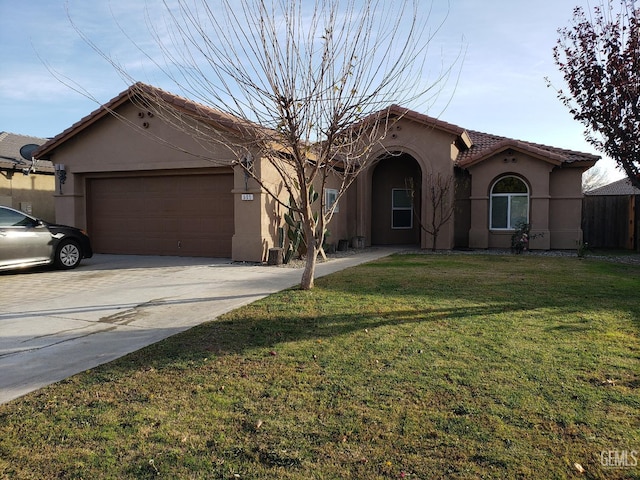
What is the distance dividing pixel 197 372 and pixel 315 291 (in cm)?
372

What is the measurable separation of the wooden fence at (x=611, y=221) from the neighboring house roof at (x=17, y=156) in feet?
65.9

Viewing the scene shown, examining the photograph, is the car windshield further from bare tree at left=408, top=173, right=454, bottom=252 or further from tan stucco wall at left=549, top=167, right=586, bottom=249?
tan stucco wall at left=549, top=167, right=586, bottom=249

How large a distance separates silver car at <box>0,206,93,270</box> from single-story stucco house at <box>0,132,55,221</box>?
251 inches

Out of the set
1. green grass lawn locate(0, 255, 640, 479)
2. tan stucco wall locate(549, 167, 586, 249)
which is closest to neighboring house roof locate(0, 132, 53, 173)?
green grass lawn locate(0, 255, 640, 479)

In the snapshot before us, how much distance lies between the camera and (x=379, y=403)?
144 inches

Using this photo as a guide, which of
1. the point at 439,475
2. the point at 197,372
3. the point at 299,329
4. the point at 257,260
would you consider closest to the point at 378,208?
the point at 257,260

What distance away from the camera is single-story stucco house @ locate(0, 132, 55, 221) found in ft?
51.5

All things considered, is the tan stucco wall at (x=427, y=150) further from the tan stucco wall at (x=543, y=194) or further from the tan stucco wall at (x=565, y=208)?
the tan stucco wall at (x=565, y=208)

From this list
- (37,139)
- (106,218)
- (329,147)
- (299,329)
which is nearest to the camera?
(299,329)

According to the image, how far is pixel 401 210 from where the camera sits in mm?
18656

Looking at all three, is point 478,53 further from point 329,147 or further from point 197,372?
point 197,372

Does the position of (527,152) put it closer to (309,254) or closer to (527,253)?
(527,253)

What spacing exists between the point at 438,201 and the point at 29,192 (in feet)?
47.0

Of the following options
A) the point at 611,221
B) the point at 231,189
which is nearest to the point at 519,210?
the point at 611,221
